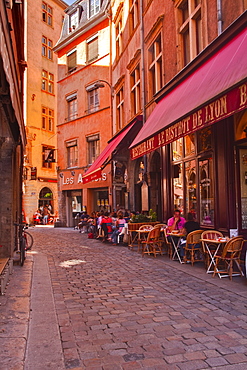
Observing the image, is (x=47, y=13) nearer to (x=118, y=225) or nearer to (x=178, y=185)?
(x=118, y=225)

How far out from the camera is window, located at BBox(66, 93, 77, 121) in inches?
983

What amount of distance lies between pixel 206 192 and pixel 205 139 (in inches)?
54.1

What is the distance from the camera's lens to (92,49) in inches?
927

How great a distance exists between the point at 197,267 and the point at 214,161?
8.21ft

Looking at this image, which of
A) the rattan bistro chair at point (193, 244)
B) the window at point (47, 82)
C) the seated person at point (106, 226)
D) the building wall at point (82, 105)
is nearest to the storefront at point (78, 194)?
the building wall at point (82, 105)

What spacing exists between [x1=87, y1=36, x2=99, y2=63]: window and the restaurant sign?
627 inches

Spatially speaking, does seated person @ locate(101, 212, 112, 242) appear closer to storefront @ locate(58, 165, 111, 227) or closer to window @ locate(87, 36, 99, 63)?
storefront @ locate(58, 165, 111, 227)

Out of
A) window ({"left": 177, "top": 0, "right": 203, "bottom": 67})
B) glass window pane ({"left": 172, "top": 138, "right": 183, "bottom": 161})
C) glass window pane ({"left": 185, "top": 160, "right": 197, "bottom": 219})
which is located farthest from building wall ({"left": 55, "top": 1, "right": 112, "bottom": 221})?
glass window pane ({"left": 185, "top": 160, "right": 197, "bottom": 219})

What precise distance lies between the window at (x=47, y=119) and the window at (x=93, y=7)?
38.3ft

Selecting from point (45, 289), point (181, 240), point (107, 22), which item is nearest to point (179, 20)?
point (181, 240)

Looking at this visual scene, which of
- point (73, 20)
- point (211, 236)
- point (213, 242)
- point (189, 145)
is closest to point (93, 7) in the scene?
point (73, 20)

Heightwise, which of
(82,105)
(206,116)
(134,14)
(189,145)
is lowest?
(206,116)

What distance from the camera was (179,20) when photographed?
1089 cm

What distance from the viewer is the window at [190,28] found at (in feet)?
32.2
